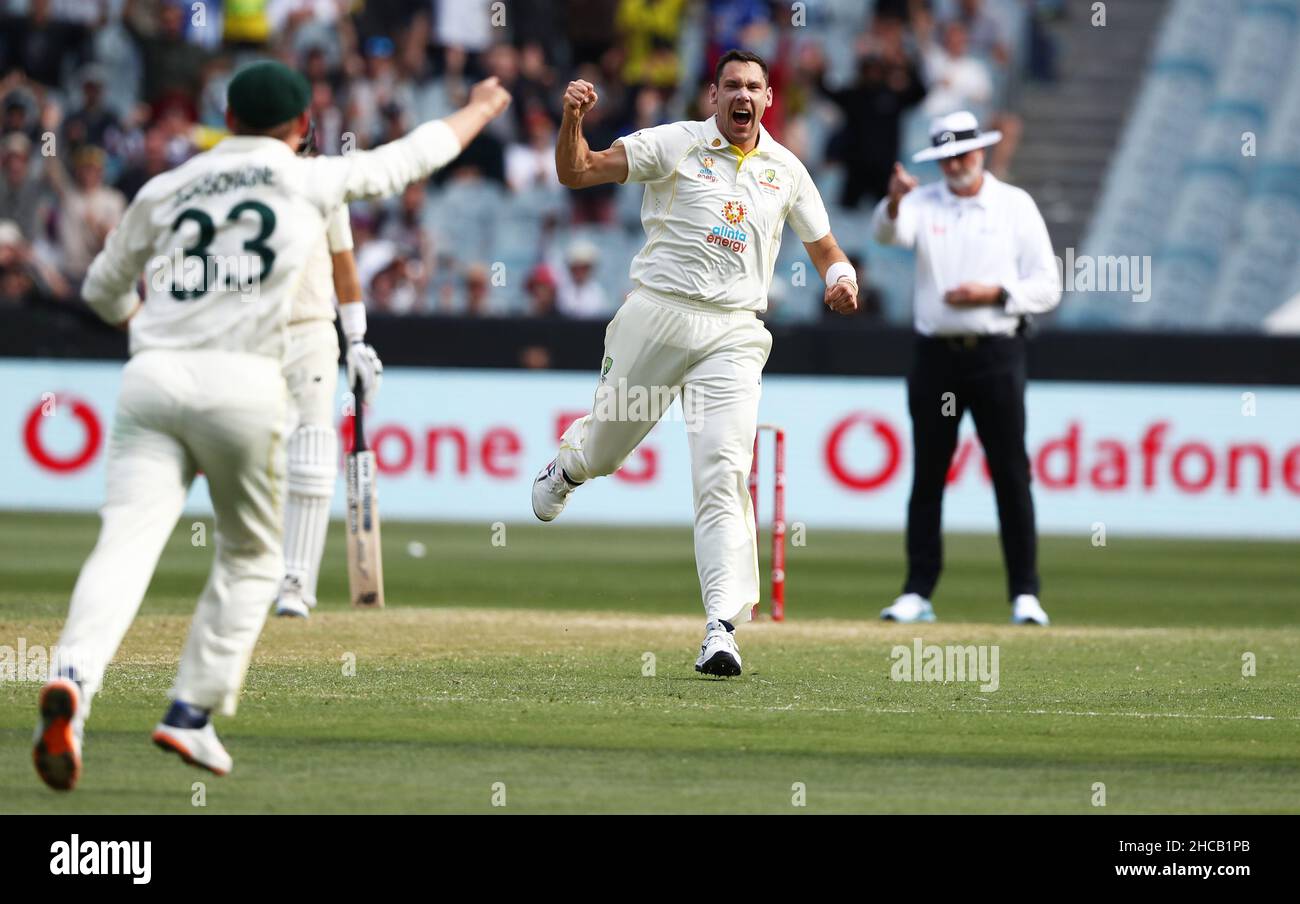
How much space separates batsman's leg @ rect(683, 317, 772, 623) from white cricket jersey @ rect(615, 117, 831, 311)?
0.81 ft

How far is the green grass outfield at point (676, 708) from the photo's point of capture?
6.84 m

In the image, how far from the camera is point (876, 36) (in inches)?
864

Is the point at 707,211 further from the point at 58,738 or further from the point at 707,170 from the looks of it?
the point at 58,738

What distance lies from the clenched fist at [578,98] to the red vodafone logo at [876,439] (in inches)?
364

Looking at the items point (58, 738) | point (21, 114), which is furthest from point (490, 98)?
point (21, 114)

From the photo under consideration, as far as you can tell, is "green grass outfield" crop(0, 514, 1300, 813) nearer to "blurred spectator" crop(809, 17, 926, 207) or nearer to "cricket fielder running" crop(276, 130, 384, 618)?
"cricket fielder running" crop(276, 130, 384, 618)

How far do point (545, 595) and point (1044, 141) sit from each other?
12.1 meters

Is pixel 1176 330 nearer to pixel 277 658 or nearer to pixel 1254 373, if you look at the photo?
pixel 1254 373

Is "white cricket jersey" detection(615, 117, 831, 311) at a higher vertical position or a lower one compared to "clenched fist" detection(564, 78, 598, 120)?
lower

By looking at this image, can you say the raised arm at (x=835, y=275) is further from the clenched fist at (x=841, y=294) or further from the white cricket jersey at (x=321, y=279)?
the white cricket jersey at (x=321, y=279)

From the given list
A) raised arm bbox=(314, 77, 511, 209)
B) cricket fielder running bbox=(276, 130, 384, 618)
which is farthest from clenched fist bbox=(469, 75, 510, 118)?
cricket fielder running bbox=(276, 130, 384, 618)

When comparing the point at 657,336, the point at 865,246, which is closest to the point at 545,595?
the point at 657,336

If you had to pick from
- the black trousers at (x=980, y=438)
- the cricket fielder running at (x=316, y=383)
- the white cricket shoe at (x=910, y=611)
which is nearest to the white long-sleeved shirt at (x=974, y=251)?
the black trousers at (x=980, y=438)

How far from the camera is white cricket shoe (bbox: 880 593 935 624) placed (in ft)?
39.5
